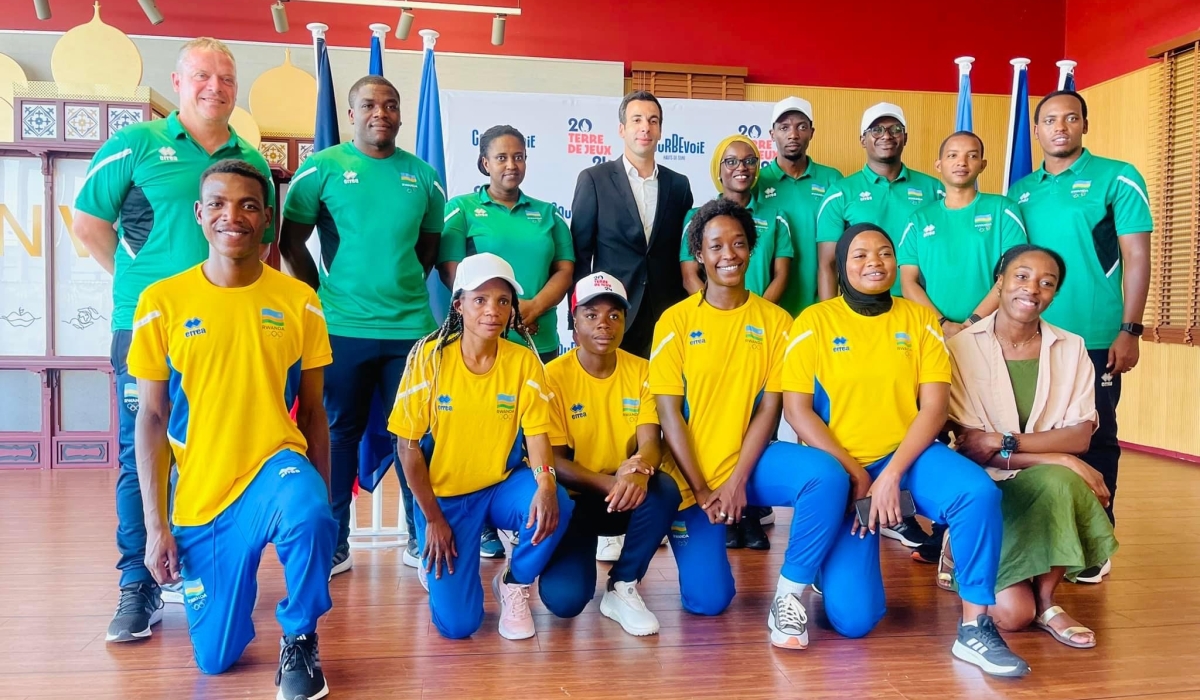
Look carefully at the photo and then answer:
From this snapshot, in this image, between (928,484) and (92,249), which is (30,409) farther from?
(928,484)

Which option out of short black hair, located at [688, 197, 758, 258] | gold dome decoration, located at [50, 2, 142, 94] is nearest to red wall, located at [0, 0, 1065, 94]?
gold dome decoration, located at [50, 2, 142, 94]

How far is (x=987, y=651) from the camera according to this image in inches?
92.3

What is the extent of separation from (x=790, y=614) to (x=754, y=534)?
1155mm

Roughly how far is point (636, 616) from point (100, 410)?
178 inches

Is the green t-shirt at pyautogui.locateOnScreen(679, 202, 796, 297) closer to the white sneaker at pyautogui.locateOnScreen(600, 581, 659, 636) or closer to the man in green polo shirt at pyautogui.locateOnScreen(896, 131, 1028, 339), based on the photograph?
the man in green polo shirt at pyautogui.locateOnScreen(896, 131, 1028, 339)

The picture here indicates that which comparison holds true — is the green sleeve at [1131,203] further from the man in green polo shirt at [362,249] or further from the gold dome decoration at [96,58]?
the gold dome decoration at [96,58]

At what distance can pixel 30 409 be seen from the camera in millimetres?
5523

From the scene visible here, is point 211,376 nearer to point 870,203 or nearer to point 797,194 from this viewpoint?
point 797,194

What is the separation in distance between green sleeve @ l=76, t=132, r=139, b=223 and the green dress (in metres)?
2.87

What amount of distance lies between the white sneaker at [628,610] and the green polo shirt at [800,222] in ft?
5.30

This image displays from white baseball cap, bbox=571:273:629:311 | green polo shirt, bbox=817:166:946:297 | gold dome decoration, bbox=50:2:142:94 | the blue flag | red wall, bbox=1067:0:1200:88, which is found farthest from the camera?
red wall, bbox=1067:0:1200:88

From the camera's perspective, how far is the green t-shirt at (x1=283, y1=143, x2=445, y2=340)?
2.97 meters

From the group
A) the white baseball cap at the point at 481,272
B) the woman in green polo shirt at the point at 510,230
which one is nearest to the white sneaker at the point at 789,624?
the white baseball cap at the point at 481,272

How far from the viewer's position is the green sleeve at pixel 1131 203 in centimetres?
325
